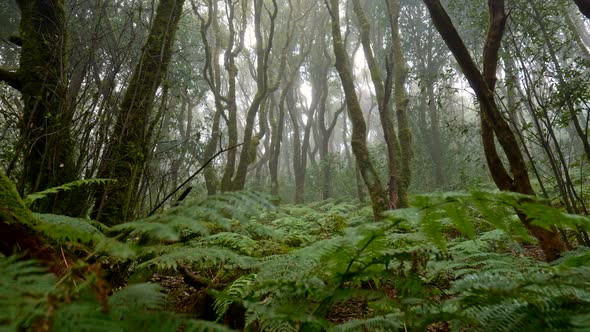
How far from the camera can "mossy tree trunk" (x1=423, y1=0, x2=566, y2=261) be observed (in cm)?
289

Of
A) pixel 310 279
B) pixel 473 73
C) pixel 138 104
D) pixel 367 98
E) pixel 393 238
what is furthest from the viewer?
pixel 367 98

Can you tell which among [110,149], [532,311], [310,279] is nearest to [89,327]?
[310,279]

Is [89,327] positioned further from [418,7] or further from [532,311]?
[418,7]

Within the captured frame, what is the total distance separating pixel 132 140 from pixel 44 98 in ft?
2.74

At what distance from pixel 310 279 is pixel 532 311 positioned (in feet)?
2.22

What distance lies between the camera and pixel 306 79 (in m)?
21.1

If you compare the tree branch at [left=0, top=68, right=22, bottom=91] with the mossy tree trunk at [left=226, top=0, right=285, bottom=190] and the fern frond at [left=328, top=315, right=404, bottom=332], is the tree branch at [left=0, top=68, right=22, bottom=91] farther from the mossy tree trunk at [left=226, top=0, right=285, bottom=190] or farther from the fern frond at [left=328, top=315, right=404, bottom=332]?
the mossy tree trunk at [left=226, top=0, right=285, bottom=190]

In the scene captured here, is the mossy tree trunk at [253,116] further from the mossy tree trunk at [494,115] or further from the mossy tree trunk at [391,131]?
the mossy tree trunk at [494,115]

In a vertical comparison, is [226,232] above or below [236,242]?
above

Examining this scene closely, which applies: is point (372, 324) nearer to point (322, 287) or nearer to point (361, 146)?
point (322, 287)

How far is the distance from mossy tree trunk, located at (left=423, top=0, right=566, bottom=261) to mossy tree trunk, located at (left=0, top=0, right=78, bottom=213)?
3.30m

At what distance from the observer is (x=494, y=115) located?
118 inches

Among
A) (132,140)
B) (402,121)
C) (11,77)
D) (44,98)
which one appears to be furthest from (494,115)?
(402,121)

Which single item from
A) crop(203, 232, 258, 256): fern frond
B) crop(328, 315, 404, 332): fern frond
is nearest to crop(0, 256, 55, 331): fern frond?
crop(328, 315, 404, 332): fern frond
